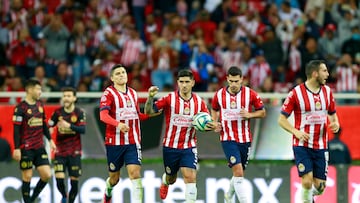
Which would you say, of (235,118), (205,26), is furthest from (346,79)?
(235,118)

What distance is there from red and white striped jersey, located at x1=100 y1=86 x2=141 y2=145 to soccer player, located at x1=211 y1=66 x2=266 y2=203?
1.34 metres

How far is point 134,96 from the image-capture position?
1792 centimetres

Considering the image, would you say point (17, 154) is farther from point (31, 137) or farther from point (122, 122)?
point (122, 122)

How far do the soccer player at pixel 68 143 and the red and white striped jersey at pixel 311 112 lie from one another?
3716 millimetres

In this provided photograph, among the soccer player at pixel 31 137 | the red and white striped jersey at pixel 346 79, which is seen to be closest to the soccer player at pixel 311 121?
the soccer player at pixel 31 137

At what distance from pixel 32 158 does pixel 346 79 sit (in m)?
8.97

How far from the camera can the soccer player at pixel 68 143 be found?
1966 cm

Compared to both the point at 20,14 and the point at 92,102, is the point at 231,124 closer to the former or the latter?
the point at 92,102

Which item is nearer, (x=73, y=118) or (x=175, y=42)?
(x=73, y=118)

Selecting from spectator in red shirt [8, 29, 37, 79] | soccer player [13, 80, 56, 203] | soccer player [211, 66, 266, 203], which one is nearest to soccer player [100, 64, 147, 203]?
soccer player [211, 66, 266, 203]

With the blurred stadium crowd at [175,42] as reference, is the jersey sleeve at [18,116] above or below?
below

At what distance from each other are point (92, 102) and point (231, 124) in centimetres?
623

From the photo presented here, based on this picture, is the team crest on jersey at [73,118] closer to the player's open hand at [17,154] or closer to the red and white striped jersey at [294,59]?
the player's open hand at [17,154]

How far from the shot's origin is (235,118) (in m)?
18.4
